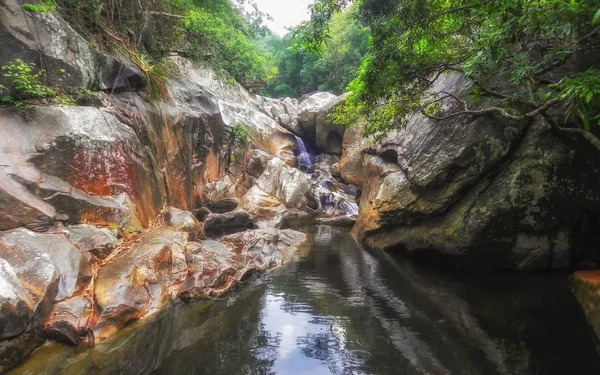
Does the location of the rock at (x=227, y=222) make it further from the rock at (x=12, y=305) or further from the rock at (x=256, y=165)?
the rock at (x=12, y=305)

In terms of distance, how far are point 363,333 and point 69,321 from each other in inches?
152

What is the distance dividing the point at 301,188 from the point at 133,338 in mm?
10343

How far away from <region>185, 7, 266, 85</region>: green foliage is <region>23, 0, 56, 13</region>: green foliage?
483cm

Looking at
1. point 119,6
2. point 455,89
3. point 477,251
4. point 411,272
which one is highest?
point 119,6

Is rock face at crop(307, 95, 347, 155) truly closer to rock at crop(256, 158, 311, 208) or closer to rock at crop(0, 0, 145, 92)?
rock at crop(256, 158, 311, 208)

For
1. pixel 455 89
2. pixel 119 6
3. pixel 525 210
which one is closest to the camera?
pixel 525 210

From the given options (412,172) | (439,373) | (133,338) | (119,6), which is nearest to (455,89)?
(412,172)

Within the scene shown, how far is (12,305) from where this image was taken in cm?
375

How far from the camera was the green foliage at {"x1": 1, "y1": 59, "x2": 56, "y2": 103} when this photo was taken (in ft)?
19.2

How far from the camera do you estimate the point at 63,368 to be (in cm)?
391

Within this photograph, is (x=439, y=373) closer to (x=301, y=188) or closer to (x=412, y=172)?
(x=412, y=172)

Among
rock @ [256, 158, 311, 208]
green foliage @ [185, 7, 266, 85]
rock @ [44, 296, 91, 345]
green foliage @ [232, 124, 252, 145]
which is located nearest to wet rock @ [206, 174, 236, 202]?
rock @ [256, 158, 311, 208]

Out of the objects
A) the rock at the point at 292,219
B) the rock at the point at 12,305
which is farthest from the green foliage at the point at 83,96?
the rock at the point at 292,219

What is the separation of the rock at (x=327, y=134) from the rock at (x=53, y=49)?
13.2m
